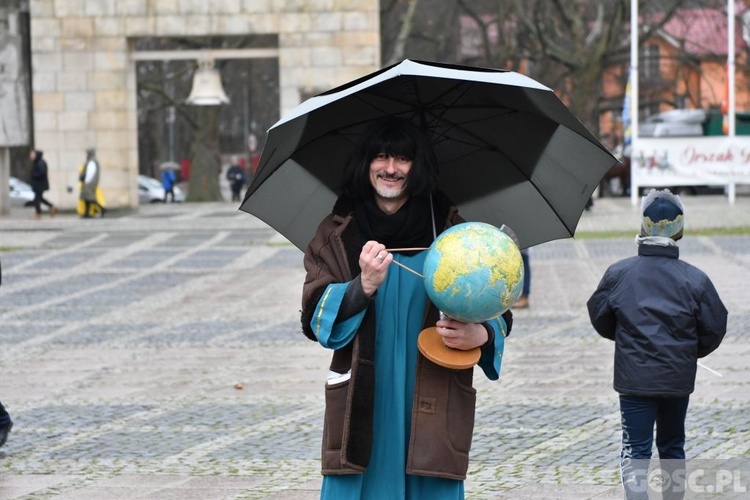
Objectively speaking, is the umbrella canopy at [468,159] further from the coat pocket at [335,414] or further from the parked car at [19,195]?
the parked car at [19,195]

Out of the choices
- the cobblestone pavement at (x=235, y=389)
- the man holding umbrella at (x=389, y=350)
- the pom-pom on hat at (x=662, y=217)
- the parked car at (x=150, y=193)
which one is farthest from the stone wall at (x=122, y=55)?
the man holding umbrella at (x=389, y=350)

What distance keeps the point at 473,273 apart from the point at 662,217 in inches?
83.8

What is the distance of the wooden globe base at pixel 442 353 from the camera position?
447cm

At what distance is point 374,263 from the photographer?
4406 mm

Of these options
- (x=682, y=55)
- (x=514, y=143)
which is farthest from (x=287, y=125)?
(x=682, y=55)

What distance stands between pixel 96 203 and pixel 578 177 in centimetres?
2602

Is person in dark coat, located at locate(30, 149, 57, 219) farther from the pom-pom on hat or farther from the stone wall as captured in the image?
the pom-pom on hat

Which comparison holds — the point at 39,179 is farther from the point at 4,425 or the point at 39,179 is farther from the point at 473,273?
the point at 473,273

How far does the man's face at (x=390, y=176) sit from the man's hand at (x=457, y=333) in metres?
0.46

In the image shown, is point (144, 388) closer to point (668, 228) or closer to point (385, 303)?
point (668, 228)

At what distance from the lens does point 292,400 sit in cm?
997

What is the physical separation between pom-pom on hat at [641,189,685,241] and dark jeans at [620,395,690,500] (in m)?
0.73

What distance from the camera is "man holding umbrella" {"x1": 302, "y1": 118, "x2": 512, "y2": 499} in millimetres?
4594

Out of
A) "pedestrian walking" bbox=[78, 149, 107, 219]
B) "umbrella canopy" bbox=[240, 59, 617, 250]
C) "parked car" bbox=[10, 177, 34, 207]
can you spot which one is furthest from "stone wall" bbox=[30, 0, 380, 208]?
"umbrella canopy" bbox=[240, 59, 617, 250]
